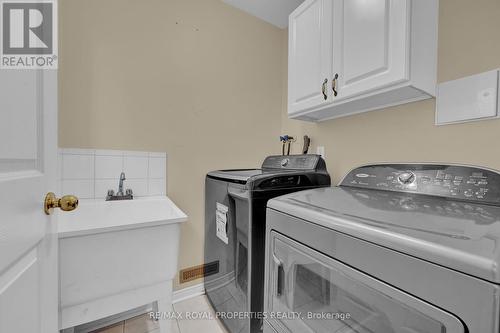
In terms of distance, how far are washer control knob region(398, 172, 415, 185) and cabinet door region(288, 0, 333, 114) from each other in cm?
60

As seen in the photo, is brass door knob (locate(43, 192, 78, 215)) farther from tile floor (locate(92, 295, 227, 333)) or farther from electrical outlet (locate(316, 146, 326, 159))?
electrical outlet (locate(316, 146, 326, 159))

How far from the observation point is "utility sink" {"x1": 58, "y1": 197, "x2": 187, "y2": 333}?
96 cm

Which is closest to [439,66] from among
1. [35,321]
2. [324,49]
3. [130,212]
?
[324,49]

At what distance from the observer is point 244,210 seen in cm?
126

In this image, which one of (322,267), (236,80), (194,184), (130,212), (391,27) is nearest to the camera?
(322,267)

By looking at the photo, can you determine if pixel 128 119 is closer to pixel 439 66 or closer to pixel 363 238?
pixel 363 238

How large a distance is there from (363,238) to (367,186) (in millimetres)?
686

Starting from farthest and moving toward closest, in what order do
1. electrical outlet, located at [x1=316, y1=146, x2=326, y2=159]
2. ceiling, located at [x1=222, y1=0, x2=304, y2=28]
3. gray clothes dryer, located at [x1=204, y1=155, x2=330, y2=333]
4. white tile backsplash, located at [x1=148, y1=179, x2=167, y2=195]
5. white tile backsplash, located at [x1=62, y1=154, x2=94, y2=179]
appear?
ceiling, located at [x1=222, y1=0, x2=304, y2=28], electrical outlet, located at [x1=316, y1=146, x2=326, y2=159], white tile backsplash, located at [x1=148, y1=179, x2=167, y2=195], white tile backsplash, located at [x1=62, y1=154, x2=94, y2=179], gray clothes dryer, located at [x1=204, y1=155, x2=330, y2=333]

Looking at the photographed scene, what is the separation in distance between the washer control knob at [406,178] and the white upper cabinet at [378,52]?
0.42 metres

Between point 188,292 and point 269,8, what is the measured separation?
8.44 ft

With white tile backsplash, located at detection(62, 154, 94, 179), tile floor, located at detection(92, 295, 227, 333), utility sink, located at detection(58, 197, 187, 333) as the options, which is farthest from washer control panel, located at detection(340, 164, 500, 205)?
white tile backsplash, located at detection(62, 154, 94, 179)

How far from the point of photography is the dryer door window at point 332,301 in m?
0.52

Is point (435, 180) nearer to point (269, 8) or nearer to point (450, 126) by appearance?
point (450, 126)

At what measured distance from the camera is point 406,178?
107 centimetres
